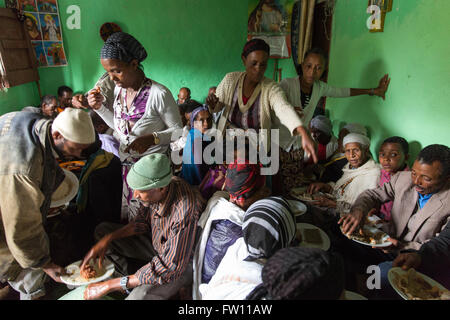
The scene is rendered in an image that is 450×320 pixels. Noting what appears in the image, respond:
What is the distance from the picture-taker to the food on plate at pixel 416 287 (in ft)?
4.69

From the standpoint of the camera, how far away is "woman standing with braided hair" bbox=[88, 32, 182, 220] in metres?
1.98

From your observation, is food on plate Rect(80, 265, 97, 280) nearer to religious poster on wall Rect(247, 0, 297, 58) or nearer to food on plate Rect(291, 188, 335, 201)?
food on plate Rect(291, 188, 335, 201)

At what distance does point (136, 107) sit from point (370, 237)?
6.70 ft

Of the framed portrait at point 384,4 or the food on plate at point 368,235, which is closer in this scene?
the food on plate at point 368,235

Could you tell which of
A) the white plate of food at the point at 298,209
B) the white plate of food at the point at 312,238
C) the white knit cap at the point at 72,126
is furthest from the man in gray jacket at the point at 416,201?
the white knit cap at the point at 72,126

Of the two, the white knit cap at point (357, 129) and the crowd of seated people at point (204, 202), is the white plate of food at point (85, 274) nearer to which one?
the crowd of seated people at point (204, 202)

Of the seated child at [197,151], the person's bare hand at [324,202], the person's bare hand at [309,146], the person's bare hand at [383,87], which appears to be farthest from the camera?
the person's bare hand at [383,87]

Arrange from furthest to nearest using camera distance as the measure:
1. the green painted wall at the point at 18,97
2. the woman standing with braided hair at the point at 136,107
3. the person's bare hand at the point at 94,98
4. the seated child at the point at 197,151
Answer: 1. the green painted wall at the point at 18,97
2. the seated child at the point at 197,151
3. the person's bare hand at the point at 94,98
4. the woman standing with braided hair at the point at 136,107

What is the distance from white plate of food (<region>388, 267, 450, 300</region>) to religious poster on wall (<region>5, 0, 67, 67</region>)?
20.9ft

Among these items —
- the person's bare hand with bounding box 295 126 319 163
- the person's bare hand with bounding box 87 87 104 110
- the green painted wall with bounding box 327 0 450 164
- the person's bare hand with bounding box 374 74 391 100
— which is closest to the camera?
the person's bare hand with bounding box 295 126 319 163

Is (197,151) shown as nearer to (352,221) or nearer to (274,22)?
(352,221)

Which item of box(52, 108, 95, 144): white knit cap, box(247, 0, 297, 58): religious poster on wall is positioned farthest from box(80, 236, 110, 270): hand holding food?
box(247, 0, 297, 58): religious poster on wall

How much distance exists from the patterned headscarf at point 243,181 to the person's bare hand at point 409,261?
992 mm

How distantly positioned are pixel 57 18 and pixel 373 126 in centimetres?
599
